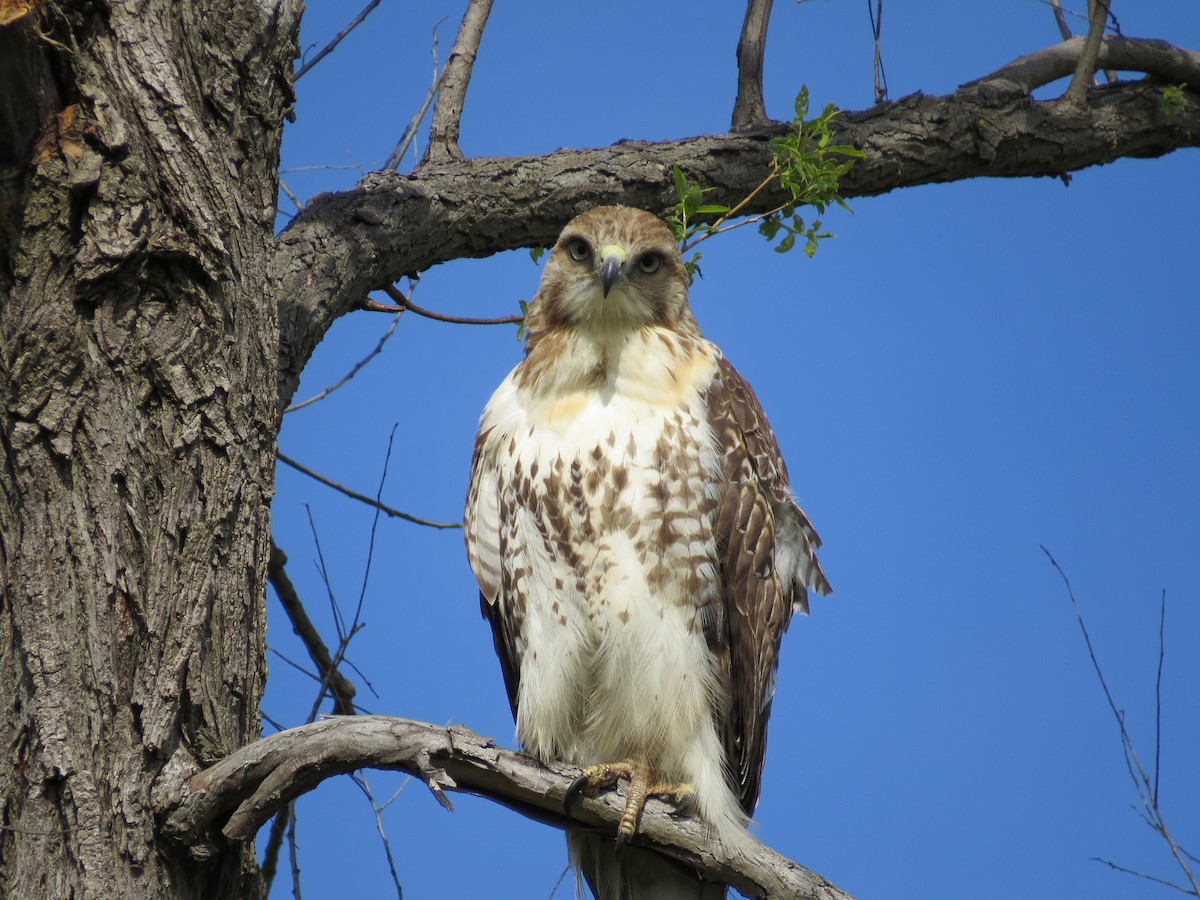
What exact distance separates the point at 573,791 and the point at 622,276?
1.52 m

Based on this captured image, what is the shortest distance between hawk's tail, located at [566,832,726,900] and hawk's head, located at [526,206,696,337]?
5.21 feet

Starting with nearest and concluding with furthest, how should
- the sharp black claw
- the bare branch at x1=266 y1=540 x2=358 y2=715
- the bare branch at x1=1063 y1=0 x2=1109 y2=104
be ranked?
the sharp black claw → the bare branch at x1=266 y1=540 x2=358 y2=715 → the bare branch at x1=1063 y1=0 x2=1109 y2=104

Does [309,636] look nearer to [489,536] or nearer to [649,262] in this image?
[489,536]

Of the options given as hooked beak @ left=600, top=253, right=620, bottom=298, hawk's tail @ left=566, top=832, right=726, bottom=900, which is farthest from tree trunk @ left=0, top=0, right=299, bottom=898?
hawk's tail @ left=566, top=832, right=726, bottom=900

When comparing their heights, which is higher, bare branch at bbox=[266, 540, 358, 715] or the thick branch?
bare branch at bbox=[266, 540, 358, 715]

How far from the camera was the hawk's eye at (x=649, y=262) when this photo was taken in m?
3.86

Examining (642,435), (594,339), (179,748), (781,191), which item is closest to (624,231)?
(594,339)

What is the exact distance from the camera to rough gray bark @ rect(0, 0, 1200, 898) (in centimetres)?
263

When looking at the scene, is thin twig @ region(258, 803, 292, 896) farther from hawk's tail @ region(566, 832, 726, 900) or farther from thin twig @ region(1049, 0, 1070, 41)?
thin twig @ region(1049, 0, 1070, 41)

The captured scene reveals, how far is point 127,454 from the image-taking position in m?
2.80

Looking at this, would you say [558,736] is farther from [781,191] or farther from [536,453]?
[781,191]

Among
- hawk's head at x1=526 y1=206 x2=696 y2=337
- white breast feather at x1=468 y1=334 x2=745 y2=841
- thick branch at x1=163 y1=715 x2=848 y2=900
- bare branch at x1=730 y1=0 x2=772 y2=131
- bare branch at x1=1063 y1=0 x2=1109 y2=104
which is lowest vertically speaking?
Result: thick branch at x1=163 y1=715 x2=848 y2=900

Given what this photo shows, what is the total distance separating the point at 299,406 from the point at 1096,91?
12.6 ft

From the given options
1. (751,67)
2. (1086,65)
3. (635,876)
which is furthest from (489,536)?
(1086,65)
